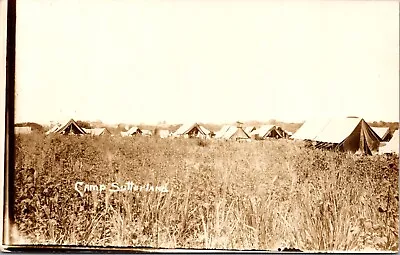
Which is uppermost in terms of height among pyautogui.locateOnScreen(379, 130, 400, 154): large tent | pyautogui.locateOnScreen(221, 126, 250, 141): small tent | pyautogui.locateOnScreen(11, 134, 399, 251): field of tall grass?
pyautogui.locateOnScreen(221, 126, 250, 141): small tent

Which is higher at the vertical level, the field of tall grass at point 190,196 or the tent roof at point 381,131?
the tent roof at point 381,131

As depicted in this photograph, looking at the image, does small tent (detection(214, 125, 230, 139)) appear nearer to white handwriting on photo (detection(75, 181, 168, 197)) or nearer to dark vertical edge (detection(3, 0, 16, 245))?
white handwriting on photo (detection(75, 181, 168, 197))

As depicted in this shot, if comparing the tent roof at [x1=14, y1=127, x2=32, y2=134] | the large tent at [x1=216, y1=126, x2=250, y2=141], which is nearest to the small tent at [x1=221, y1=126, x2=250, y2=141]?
the large tent at [x1=216, y1=126, x2=250, y2=141]

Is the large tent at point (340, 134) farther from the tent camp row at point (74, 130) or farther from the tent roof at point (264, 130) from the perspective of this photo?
the tent camp row at point (74, 130)

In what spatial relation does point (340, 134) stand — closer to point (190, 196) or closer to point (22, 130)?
point (190, 196)

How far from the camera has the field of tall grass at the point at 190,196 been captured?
0.71m

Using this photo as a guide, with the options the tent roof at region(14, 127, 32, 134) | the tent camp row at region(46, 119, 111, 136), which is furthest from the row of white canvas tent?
the tent roof at region(14, 127, 32, 134)

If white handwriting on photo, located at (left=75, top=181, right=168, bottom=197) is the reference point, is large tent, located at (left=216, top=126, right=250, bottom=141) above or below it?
above

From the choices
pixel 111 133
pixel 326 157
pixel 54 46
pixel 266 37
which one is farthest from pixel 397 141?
pixel 54 46

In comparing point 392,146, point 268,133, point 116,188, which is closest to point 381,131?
point 392,146

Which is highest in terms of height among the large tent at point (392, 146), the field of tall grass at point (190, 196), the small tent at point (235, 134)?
the small tent at point (235, 134)

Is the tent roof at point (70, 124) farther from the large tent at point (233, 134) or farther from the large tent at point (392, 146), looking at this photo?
the large tent at point (392, 146)

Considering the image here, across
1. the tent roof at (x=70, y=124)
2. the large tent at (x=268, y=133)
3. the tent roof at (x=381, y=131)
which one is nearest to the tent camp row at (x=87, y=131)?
the tent roof at (x=70, y=124)

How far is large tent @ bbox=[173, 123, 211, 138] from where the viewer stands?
2.34 ft
